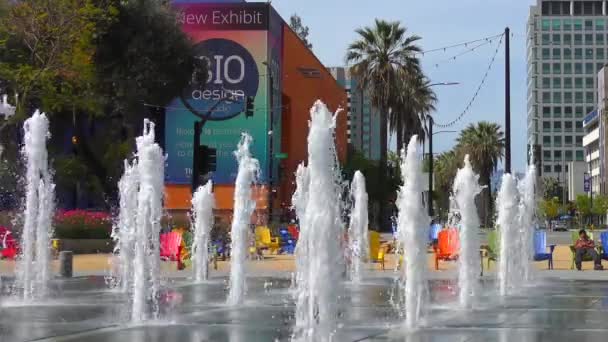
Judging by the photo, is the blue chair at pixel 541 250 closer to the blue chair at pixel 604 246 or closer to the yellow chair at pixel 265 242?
the blue chair at pixel 604 246

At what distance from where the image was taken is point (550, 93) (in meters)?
184

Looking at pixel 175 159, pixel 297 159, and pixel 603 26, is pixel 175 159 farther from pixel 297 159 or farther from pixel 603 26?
pixel 603 26

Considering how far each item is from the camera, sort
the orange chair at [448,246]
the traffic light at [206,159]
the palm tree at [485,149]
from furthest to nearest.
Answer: the palm tree at [485,149]
the orange chair at [448,246]
the traffic light at [206,159]

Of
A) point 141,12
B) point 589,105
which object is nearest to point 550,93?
point 589,105

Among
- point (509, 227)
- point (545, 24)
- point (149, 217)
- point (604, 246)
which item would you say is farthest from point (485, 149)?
point (545, 24)

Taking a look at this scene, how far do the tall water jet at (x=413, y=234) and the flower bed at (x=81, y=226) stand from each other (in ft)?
85.1

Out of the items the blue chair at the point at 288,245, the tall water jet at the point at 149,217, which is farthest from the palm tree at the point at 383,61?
the tall water jet at the point at 149,217

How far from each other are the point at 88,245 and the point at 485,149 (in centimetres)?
5635

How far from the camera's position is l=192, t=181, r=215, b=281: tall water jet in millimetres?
21828

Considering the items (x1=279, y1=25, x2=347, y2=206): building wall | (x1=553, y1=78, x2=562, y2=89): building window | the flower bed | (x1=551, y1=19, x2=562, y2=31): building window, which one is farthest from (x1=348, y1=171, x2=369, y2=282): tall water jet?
(x1=553, y1=78, x2=562, y2=89): building window

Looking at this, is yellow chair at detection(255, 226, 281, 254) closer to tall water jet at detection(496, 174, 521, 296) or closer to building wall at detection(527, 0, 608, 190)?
tall water jet at detection(496, 174, 521, 296)

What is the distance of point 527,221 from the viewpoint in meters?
23.6

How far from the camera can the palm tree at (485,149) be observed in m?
87.8

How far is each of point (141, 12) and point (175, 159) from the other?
37.9ft
